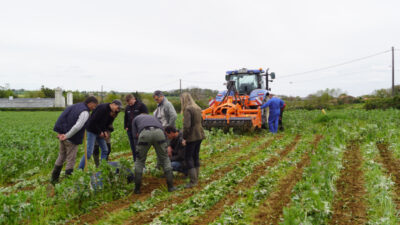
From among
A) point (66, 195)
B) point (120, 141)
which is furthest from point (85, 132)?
point (120, 141)

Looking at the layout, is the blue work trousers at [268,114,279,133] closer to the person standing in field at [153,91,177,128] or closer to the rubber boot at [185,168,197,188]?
the person standing in field at [153,91,177,128]

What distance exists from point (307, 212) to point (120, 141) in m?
8.31

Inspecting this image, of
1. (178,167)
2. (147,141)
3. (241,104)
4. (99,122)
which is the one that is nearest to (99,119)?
(99,122)

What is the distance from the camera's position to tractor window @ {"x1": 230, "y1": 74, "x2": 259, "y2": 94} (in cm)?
1373

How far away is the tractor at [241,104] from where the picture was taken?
1130 cm

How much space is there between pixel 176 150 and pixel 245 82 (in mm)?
8534

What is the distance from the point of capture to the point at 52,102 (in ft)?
195

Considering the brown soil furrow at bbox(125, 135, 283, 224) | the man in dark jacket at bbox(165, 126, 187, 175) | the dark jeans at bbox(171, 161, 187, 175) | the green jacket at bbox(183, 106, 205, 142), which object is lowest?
the brown soil furrow at bbox(125, 135, 283, 224)

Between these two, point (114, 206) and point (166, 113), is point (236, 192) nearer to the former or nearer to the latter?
point (114, 206)

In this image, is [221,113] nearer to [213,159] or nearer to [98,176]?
[213,159]

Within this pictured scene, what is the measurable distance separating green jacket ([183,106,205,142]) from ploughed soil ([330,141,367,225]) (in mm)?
2574

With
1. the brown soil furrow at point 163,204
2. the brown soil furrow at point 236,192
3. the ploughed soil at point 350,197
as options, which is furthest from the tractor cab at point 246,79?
the brown soil furrow at point 163,204

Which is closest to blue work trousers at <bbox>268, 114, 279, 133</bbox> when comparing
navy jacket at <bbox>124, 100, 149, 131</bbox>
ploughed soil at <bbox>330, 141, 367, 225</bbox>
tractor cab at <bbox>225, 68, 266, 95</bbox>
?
tractor cab at <bbox>225, 68, 266, 95</bbox>

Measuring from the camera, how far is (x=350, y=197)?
179 inches
